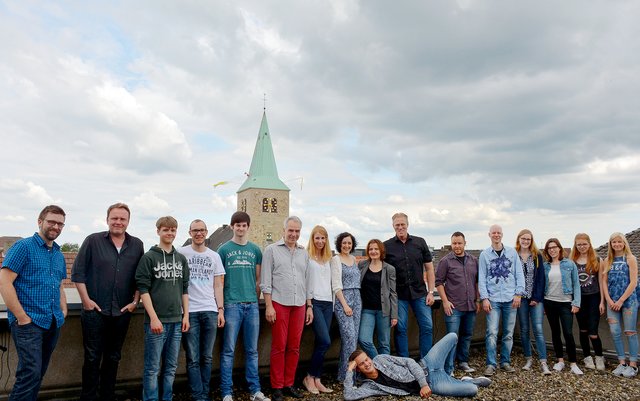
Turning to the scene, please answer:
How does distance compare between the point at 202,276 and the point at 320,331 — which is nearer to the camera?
the point at 202,276

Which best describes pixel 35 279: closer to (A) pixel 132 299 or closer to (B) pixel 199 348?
(A) pixel 132 299

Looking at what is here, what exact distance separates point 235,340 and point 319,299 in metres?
0.96

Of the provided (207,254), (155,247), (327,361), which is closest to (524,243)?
(327,361)

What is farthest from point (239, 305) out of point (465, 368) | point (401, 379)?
point (465, 368)

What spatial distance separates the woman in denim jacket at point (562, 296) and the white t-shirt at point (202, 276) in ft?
14.1

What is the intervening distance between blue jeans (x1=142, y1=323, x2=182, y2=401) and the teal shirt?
2.02 feet

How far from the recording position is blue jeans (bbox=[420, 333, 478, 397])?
5.18m

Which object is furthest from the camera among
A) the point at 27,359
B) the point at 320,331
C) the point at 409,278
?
the point at 409,278

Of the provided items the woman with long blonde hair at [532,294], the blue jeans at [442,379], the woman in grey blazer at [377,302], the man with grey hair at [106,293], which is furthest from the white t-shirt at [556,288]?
the man with grey hair at [106,293]

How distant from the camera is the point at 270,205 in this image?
69.1m

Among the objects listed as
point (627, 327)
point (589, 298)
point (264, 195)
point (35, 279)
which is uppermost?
point (264, 195)

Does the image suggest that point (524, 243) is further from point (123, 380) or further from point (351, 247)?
A: point (123, 380)

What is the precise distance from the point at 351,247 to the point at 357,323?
2.74 ft

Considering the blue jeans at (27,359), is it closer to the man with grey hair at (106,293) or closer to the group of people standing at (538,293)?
the man with grey hair at (106,293)
